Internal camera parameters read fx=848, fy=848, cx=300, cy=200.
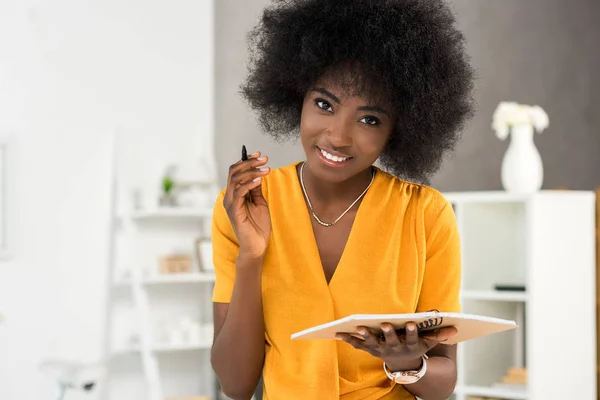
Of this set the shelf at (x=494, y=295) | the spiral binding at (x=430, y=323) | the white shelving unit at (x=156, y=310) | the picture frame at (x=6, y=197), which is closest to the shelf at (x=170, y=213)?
the white shelving unit at (x=156, y=310)

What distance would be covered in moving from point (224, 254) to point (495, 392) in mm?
2623

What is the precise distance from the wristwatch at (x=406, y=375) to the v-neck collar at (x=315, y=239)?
18cm

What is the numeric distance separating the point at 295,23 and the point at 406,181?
36 cm

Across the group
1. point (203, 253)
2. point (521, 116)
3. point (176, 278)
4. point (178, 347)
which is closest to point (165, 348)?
point (178, 347)

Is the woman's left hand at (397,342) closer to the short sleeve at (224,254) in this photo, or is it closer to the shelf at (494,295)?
the short sleeve at (224,254)

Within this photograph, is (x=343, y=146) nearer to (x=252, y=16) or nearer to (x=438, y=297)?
(x=438, y=297)

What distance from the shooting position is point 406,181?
1578 mm

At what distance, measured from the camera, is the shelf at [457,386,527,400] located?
369cm

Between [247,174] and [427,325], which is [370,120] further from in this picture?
[427,325]

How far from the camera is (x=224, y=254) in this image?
4.85 feet

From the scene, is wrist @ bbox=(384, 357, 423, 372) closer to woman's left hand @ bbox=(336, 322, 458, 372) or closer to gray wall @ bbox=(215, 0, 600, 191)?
woman's left hand @ bbox=(336, 322, 458, 372)

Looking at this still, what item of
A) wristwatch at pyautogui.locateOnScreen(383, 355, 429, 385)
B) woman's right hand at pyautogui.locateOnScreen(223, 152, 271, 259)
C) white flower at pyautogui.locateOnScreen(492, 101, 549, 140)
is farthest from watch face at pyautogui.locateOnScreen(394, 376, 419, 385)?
white flower at pyautogui.locateOnScreen(492, 101, 549, 140)

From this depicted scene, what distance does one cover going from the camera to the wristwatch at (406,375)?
1.34 meters

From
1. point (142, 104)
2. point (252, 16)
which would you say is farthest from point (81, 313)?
point (252, 16)
